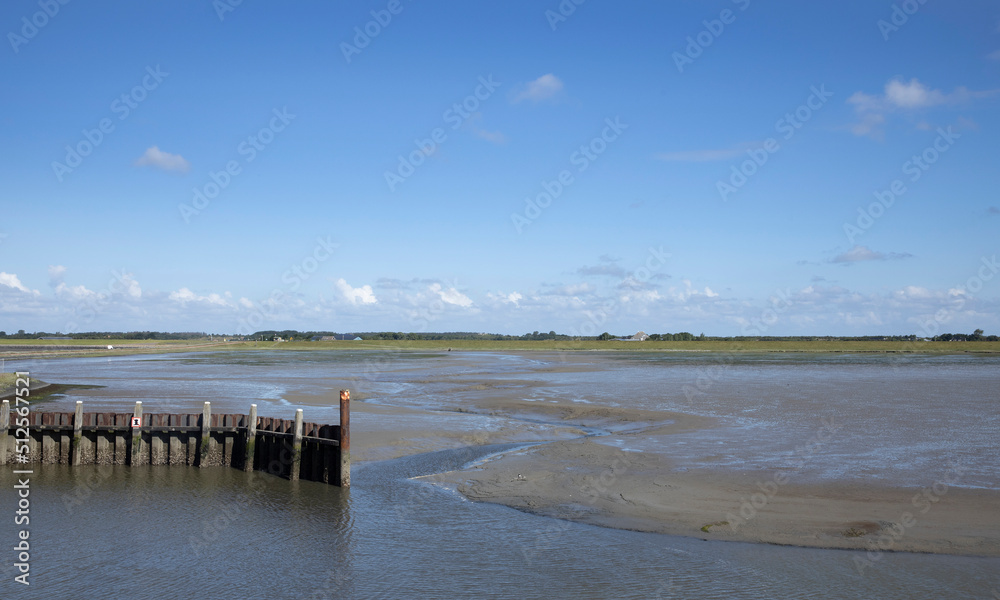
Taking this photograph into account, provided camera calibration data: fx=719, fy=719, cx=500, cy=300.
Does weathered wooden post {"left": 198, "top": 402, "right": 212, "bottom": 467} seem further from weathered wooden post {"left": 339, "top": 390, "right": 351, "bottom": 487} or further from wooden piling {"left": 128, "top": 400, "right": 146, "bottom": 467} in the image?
weathered wooden post {"left": 339, "top": 390, "right": 351, "bottom": 487}

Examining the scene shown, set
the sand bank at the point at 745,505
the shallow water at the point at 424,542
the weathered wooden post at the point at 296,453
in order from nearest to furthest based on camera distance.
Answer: the shallow water at the point at 424,542, the sand bank at the point at 745,505, the weathered wooden post at the point at 296,453

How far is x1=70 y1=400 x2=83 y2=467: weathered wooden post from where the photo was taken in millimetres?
21203

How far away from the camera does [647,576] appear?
1198cm

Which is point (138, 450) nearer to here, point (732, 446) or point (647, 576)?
point (647, 576)

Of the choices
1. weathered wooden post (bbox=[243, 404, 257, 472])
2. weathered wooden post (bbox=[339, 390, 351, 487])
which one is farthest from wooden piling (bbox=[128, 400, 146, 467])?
weathered wooden post (bbox=[339, 390, 351, 487])

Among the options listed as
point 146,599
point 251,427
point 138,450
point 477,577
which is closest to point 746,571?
point 477,577

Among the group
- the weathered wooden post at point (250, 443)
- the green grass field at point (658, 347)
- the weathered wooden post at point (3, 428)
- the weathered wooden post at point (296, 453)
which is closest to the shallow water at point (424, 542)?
the weathered wooden post at point (296, 453)

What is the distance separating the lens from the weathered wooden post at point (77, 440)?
2120 cm

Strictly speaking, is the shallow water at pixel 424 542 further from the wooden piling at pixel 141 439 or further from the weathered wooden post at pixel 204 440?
the wooden piling at pixel 141 439

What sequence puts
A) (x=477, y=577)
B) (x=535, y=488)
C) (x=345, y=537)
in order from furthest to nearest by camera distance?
(x=535, y=488) < (x=345, y=537) < (x=477, y=577)

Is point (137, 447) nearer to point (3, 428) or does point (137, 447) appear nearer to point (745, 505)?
point (3, 428)

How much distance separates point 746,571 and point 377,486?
982 cm

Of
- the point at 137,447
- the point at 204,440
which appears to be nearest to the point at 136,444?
the point at 137,447

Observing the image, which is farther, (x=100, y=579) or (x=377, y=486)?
(x=377, y=486)
